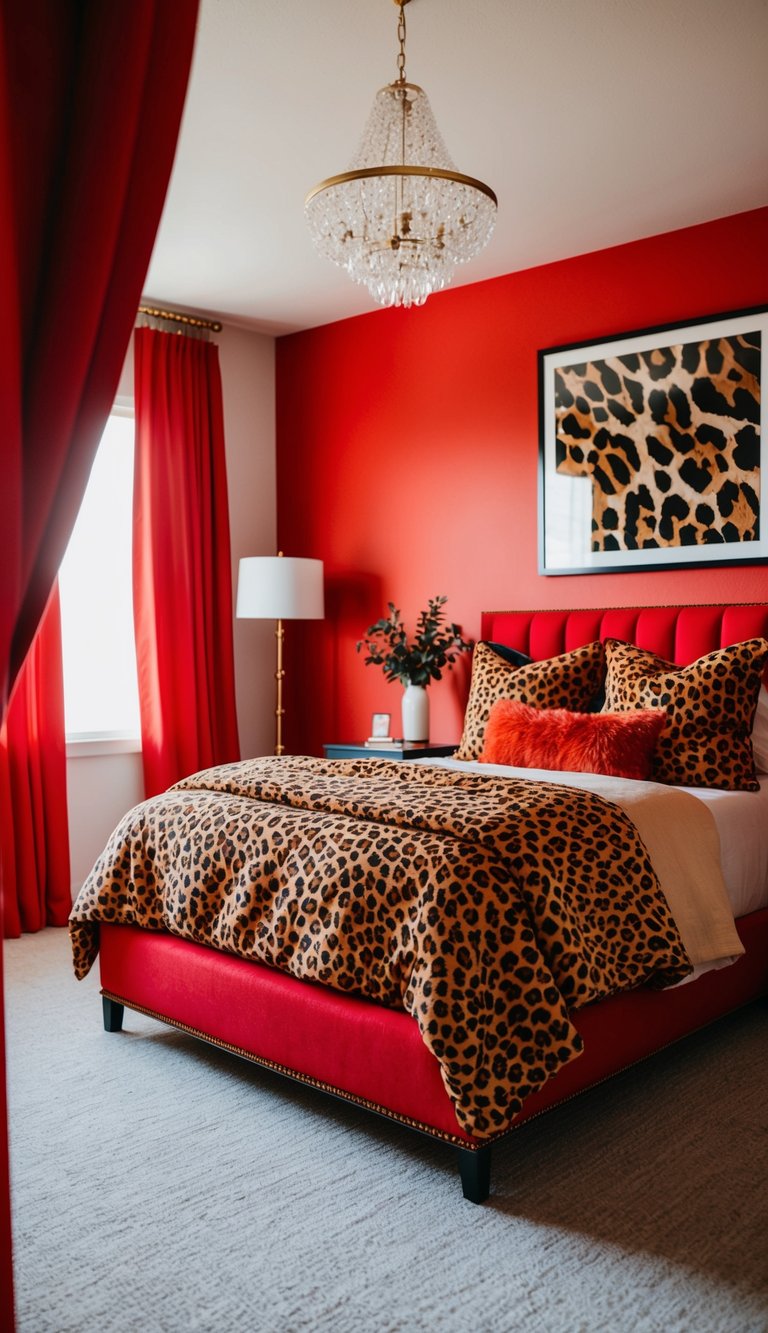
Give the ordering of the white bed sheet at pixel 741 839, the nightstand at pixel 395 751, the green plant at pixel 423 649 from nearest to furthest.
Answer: the white bed sheet at pixel 741 839 < the nightstand at pixel 395 751 < the green plant at pixel 423 649

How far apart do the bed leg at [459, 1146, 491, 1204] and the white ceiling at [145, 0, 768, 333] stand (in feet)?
9.18

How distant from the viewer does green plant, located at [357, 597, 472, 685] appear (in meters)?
4.84

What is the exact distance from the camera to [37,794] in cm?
463

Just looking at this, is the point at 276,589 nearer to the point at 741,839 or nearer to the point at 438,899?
the point at 741,839

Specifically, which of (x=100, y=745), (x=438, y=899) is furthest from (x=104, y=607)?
(x=438, y=899)

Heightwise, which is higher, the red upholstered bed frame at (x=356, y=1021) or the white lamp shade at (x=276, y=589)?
the white lamp shade at (x=276, y=589)

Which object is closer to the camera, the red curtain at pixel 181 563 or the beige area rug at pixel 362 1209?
the beige area rug at pixel 362 1209

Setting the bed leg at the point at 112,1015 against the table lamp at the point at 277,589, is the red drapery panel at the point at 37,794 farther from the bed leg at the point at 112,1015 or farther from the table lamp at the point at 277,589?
the bed leg at the point at 112,1015

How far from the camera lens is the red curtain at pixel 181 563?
16.9 feet

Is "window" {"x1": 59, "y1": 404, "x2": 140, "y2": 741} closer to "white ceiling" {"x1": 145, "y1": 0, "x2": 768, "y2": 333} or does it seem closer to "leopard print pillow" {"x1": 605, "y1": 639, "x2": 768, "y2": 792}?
"white ceiling" {"x1": 145, "y1": 0, "x2": 768, "y2": 333}

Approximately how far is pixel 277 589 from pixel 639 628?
1.78m

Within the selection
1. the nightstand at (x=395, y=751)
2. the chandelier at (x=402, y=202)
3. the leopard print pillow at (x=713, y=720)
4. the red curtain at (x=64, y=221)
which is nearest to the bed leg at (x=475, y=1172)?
the red curtain at (x=64, y=221)

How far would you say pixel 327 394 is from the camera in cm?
568

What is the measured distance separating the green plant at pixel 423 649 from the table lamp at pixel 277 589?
14.3 inches
